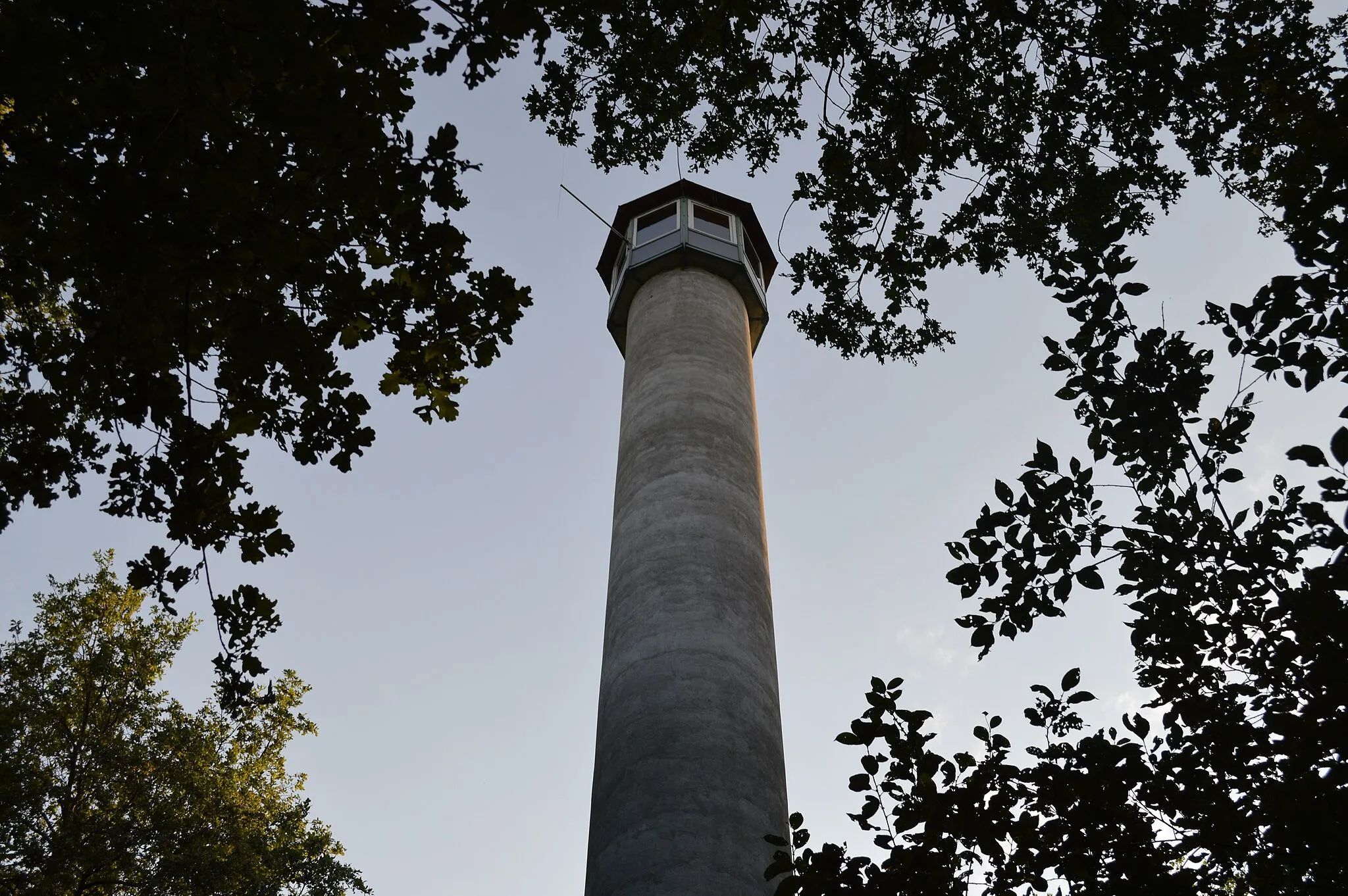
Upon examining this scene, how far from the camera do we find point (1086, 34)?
7.11 m

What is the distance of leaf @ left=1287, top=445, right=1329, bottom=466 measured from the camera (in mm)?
3258

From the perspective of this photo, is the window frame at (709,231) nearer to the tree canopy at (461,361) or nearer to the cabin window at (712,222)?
the cabin window at (712,222)

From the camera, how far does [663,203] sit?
18.2 meters

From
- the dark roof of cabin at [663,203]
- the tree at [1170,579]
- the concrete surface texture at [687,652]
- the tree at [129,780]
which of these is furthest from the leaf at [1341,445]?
the dark roof of cabin at [663,203]

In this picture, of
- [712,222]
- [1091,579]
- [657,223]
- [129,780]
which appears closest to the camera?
[1091,579]

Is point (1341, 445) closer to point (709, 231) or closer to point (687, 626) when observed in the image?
point (687, 626)

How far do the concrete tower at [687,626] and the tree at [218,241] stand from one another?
14.4 feet

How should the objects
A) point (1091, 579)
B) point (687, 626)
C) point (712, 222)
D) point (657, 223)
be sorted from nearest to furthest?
point (1091, 579) < point (687, 626) < point (657, 223) < point (712, 222)

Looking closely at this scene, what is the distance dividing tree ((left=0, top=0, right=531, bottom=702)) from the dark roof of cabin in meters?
13.2

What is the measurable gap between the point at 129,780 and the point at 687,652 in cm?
925

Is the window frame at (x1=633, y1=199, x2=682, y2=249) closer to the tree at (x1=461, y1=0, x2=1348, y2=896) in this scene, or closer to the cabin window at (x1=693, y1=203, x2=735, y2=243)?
the cabin window at (x1=693, y1=203, x2=735, y2=243)

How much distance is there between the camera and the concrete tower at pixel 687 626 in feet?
27.0

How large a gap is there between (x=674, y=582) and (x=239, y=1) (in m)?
7.39

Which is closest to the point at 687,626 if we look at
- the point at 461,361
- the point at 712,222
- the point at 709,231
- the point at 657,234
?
the point at 461,361
